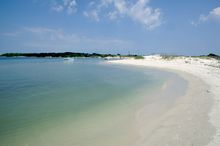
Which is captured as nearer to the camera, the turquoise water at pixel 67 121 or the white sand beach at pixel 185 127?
the white sand beach at pixel 185 127

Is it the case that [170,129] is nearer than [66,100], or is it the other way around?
[170,129]

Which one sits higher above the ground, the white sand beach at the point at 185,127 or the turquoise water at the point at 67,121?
the white sand beach at the point at 185,127

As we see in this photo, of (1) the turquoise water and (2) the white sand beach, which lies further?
(1) the turquoise water

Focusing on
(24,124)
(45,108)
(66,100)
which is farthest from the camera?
(66,100)

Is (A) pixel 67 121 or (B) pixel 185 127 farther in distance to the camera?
(A) pixel 67 121

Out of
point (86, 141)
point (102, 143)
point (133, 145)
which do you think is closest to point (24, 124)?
point (86, 141)

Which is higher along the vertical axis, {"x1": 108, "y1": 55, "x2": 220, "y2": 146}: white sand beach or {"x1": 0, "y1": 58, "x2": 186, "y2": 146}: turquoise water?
{"x1": 108, "y1": 55, "x2": 220, "y2": 146}: white sand beach

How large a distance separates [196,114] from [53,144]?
19.9 feet

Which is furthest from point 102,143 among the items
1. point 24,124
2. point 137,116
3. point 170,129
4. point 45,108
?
point 45,108

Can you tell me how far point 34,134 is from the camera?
7.03 m

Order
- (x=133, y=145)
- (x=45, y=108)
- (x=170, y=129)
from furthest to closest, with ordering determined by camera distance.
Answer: (x=45, y=108)
(x=170, y=129)
(x=133, y=145)

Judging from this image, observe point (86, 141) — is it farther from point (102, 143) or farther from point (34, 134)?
point (34, 134)

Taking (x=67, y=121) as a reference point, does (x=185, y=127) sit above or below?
above

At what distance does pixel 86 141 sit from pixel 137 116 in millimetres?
3327
